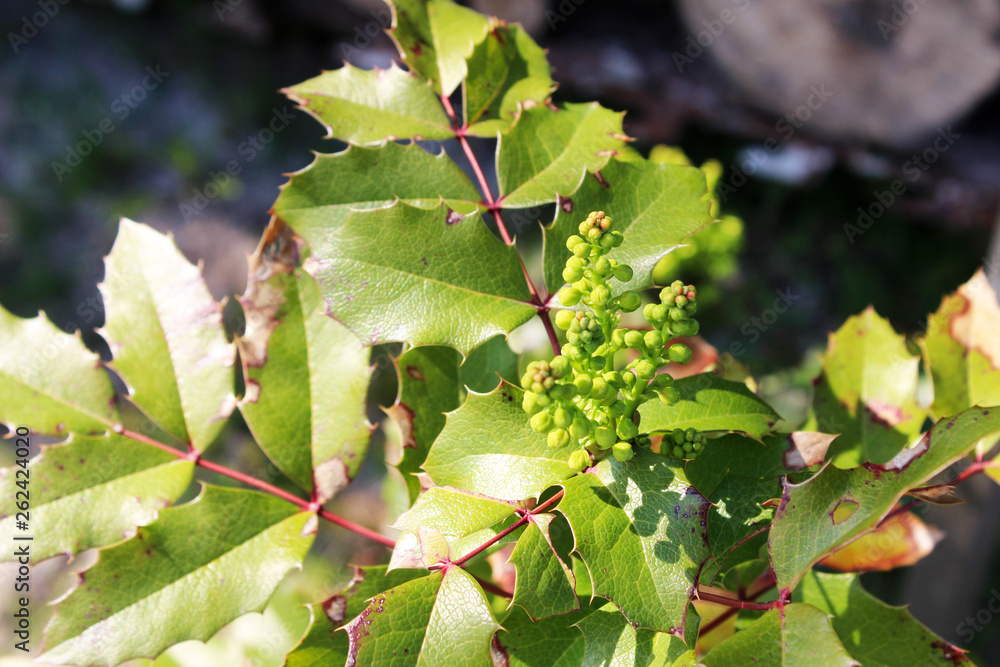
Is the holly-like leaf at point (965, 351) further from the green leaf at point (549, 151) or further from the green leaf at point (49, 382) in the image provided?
the green leaf at point (49, 382)

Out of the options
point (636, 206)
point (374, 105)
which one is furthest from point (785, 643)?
point (374, 105)

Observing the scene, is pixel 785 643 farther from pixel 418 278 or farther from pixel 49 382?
pixel 49 382

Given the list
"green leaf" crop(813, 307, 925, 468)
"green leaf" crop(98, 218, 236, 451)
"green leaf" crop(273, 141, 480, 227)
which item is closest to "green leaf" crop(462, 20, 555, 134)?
"green leaf" crop(273, 141, 480, 227)

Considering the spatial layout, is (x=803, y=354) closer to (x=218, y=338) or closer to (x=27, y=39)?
(x=218, y=338)

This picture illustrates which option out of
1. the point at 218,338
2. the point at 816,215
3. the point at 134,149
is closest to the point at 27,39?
the point at 134,149

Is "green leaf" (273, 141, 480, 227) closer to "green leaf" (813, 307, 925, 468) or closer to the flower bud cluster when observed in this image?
the flower bud cluster

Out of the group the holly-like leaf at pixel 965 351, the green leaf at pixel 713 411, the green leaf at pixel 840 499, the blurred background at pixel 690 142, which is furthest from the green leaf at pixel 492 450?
the blurred background at pixel 690 142

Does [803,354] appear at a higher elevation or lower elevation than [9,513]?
lower
